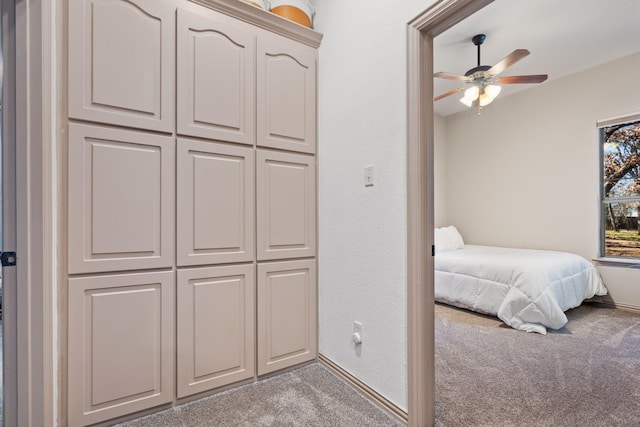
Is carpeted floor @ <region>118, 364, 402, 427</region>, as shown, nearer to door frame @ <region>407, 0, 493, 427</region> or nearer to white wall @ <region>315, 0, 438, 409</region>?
white wall @ <region>315, 0, 438, 409</region>

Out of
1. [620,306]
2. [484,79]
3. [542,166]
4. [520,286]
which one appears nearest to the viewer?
[520,286]

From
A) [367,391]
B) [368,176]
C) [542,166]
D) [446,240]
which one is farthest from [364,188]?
[542,166]

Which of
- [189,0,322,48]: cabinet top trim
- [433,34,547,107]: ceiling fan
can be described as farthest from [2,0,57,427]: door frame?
[433,34,547,107]: ceiling fan

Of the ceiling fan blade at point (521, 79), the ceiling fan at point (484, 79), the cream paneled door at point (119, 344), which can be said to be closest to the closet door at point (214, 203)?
the cream paneled door at point (119, 344)

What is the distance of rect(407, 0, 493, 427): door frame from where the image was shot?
139 centimetres

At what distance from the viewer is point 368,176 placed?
1.69 m

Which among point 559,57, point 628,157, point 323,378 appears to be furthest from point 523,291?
point 559,57

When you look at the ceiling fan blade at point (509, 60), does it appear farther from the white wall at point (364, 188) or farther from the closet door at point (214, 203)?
the closet door at point (214, 203)

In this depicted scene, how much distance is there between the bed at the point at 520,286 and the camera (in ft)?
8.61

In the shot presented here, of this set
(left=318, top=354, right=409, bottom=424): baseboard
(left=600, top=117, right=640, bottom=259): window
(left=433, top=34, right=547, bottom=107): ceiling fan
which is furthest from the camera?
(left=600, top=117, right=640, bottom=259): window

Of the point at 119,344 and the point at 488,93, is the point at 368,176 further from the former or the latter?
the point at 488,93

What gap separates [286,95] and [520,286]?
250cm

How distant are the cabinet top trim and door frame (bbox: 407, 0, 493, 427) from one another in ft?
2.69

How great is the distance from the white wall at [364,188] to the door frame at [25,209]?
4.54 feet
